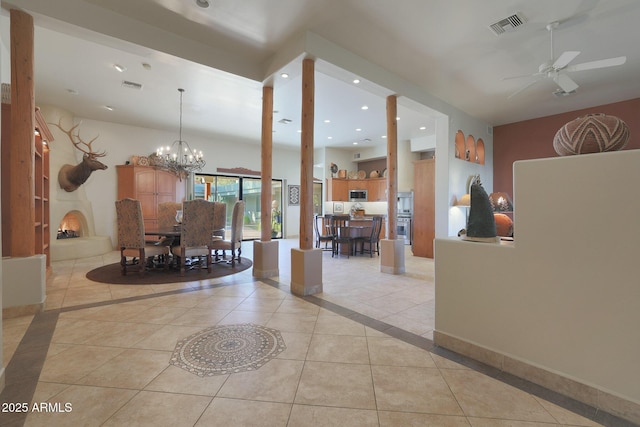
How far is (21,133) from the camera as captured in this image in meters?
2.77

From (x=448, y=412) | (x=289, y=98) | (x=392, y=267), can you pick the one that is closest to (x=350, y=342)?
(x=448, y=412)

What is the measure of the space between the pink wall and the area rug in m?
6.80

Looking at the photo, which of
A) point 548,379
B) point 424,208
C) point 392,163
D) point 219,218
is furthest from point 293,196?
point 548,379

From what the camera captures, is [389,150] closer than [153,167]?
Yes

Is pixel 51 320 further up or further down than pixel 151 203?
further down

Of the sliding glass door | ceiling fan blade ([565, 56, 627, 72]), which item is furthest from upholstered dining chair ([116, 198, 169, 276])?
ceiling fan blade ([565, 56, 627, 72])

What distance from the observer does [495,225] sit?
2074 millimetres

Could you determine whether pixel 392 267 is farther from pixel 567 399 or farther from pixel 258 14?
pixel 258 14

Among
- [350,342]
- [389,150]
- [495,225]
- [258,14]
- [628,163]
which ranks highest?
[258,14]

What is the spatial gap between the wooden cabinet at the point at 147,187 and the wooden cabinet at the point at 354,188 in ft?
16.2

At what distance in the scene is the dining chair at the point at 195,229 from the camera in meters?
4.22

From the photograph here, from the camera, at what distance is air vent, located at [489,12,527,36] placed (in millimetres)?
3189

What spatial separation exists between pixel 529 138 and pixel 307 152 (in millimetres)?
6370

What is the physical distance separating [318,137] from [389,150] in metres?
Result: 4.03
